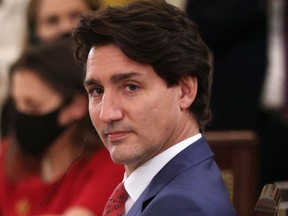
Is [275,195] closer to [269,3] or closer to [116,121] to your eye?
[116,121]

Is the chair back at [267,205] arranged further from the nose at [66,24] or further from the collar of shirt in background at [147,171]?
the nose at [66,24]

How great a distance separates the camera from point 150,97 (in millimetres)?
1833

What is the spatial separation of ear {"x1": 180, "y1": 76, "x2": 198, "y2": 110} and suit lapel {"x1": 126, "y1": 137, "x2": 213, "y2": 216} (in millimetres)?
84

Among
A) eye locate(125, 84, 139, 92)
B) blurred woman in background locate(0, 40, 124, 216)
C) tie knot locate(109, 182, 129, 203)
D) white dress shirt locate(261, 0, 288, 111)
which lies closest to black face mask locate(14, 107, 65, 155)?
blurred woman in background locate(0, 40, 124, 216)

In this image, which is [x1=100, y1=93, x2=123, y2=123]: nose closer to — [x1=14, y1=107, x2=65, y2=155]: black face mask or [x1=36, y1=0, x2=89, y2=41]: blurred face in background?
[x1=14, y1=107, x2=65, y2=155]: black face mask

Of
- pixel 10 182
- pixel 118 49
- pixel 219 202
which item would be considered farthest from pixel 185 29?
pixel 10 182

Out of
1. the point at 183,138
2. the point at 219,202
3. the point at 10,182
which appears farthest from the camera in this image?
the point at 10,182

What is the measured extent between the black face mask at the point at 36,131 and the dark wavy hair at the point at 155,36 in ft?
4.37

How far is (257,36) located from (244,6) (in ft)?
0.41

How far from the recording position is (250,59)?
3.43 meters

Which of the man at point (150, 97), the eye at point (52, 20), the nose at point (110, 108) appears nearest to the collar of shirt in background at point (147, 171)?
the man at point (150, 97)

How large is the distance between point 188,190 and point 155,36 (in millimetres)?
303

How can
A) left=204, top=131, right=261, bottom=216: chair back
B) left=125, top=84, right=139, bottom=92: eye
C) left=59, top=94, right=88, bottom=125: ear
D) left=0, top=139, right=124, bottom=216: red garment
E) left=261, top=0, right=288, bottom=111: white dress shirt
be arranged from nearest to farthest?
left=125, top=84, right=139, bottom=92: eye, left=204, top=131, right=261, bottom=216: chair back, left=0, top=139, right=124, bottom=216: red garment, left=59, top=94, right=88, bottom=125: ear, left=261, top=0, right=288, bottom=111: white dress shirt

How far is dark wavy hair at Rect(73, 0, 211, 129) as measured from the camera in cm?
181
